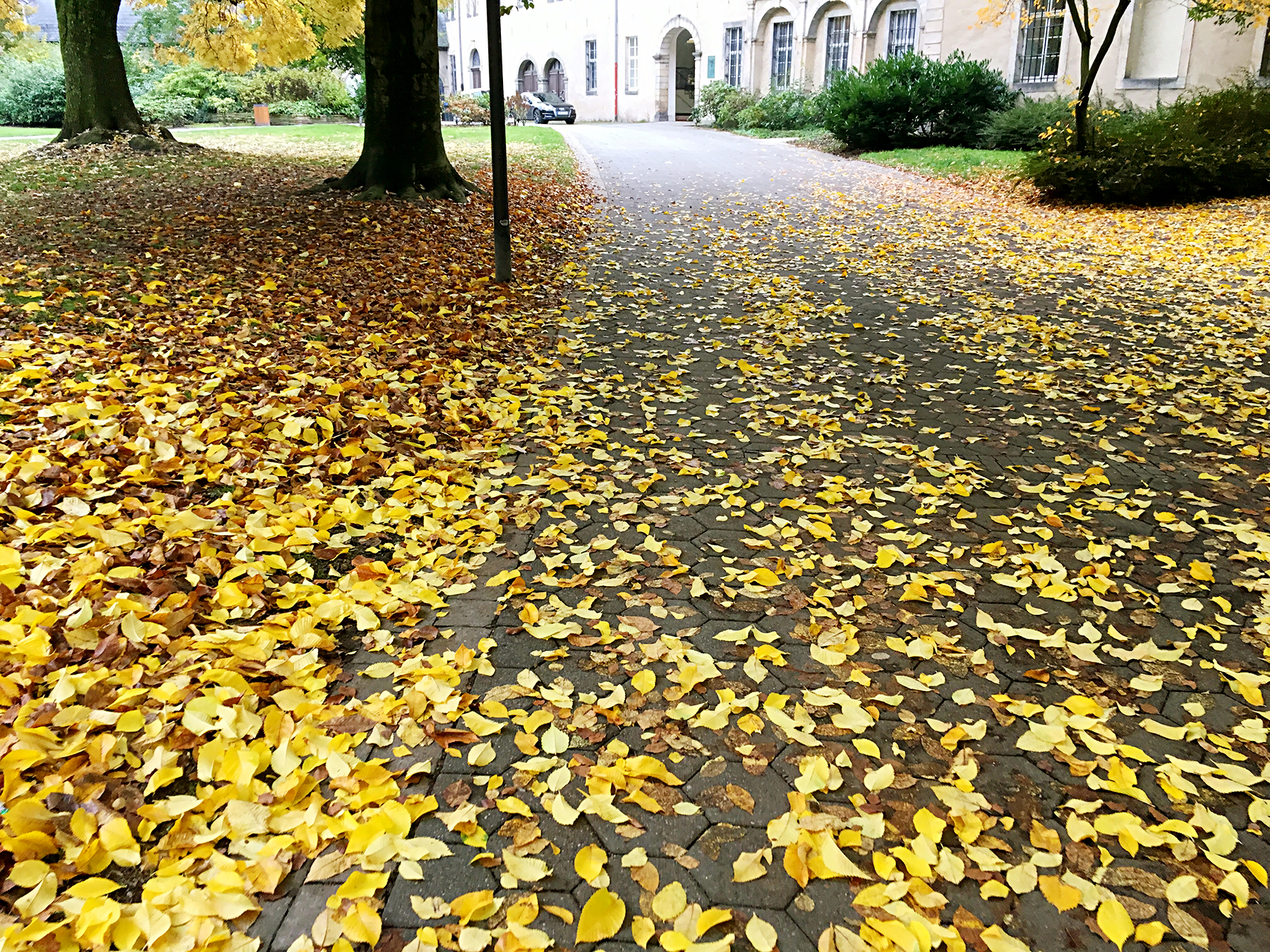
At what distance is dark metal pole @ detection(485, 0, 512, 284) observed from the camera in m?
8.25

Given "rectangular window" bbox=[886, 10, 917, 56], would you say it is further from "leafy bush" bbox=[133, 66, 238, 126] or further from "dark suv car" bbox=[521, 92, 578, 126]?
"leafy bush" bbox=[133, 66, 238, 126]

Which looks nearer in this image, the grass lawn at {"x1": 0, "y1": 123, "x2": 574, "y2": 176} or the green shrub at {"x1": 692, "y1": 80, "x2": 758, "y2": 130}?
the grass lawn at {"x1": 0, "y1": 123, "x2": 574, "y2": 176}

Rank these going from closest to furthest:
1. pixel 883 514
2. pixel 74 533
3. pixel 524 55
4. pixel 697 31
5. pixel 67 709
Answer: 1. pixel 67 709
2. pixel 74 533
3. pixel 883 514
4. pixel 697 31
5. pixel 524 55

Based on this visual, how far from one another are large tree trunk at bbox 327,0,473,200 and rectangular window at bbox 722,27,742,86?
28.9 meters

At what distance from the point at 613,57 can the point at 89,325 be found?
43.4 m

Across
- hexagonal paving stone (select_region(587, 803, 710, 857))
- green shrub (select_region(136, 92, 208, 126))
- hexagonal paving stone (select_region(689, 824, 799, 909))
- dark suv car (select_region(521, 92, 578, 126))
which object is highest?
dark suv car (select_region(521, 92, 578, 126))

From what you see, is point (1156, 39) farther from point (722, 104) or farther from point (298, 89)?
point (298, 89)

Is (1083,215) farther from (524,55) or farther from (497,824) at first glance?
(524,55)

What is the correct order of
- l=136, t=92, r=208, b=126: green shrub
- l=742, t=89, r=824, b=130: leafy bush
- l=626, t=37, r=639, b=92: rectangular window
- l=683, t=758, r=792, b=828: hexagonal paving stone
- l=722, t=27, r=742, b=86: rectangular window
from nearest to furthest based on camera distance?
l=683, t=758, r=792, b=828: hexagonal paving stone < l=136, t=92, r=208, b=126: green shrub < l=742, t=89, r=824, b=130: leafy bush < l=722, t=27, r=742, b=86: rectangular window < l=626, t=37, r=639, b=92: rectangular window

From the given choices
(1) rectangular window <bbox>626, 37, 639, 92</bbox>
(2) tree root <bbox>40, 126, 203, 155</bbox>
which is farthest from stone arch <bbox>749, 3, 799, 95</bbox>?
(2) tree root <bbox>40, 126, 203, 155</bbox>

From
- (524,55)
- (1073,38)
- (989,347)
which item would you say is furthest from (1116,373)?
(524,55)

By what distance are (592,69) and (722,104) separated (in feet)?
42.5

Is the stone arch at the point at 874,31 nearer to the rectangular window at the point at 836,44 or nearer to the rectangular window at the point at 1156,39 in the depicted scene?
the rectangular window at the point at 836,44

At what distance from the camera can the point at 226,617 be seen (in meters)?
3.47
